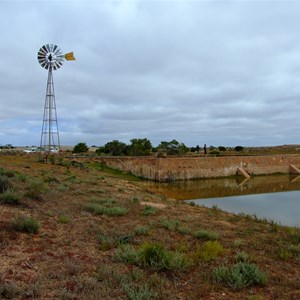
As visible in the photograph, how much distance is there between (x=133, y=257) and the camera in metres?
5.88

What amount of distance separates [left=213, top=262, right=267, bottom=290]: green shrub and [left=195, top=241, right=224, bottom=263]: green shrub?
2.42 feet

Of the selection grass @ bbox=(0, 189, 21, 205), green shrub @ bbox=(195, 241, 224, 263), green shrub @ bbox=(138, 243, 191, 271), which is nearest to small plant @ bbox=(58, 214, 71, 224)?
grass @ bbox=(0, 189, 21, 205)

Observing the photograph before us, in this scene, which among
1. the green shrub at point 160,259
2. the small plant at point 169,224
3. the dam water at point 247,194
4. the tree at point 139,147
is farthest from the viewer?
the tree at point 139,147

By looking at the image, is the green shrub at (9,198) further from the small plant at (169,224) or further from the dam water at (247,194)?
the dam water at (247,194)

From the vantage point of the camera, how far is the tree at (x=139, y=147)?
46.2 metres

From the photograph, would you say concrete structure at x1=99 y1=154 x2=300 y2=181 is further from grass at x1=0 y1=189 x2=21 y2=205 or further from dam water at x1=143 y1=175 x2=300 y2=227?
grass at x1=0 y1=189 x2=21 y2=205

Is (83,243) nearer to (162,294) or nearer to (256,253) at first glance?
(162,294)

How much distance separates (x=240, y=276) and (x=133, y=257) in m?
1.79

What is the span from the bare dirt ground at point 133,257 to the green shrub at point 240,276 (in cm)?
1

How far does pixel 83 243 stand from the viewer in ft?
22.7

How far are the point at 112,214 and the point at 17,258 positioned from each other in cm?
445

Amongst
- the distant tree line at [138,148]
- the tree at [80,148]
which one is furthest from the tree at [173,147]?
the tree at [80,148]

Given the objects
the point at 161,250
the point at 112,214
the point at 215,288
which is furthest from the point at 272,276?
the point at 112,214

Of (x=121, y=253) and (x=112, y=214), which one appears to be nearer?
(x=121, y=253)
